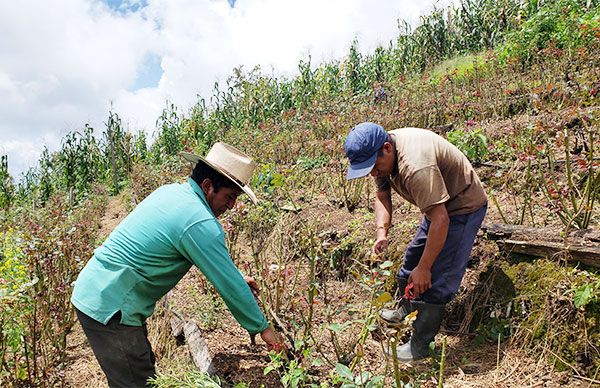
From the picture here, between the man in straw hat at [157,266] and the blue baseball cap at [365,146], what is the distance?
25.3 inches

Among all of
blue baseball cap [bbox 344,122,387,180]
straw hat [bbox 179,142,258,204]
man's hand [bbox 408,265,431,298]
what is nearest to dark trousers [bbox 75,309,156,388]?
straw hat [bbox 179,142,258,204]

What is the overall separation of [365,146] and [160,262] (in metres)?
1.32

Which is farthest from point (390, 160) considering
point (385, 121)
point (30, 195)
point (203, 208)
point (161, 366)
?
point (30, 195)

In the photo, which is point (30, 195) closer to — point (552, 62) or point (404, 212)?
point (404, 212)

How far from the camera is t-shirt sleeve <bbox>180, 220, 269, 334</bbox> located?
218 centimetres

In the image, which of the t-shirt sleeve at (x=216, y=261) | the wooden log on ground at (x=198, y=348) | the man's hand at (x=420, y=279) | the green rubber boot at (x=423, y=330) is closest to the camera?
the t-shirt sleeve at (x=216, y=261)

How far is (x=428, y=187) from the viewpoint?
Answer: 2.50 meters

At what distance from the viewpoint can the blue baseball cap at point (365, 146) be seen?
2.60m

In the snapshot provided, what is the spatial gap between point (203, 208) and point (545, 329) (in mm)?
2196

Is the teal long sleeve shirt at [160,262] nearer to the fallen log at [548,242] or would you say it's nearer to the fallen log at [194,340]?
the fallen log at [194,340]

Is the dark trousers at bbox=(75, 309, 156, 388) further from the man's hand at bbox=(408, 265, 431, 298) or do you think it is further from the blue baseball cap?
the man's hand at bbox=(408, 265, 431, 298)

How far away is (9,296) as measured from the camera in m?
2.73

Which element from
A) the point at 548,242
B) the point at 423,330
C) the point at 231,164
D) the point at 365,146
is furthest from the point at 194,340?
the point at 548,242

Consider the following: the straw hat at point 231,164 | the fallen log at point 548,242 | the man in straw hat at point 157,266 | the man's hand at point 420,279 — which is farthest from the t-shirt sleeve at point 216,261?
the fallen log at point 548,242
